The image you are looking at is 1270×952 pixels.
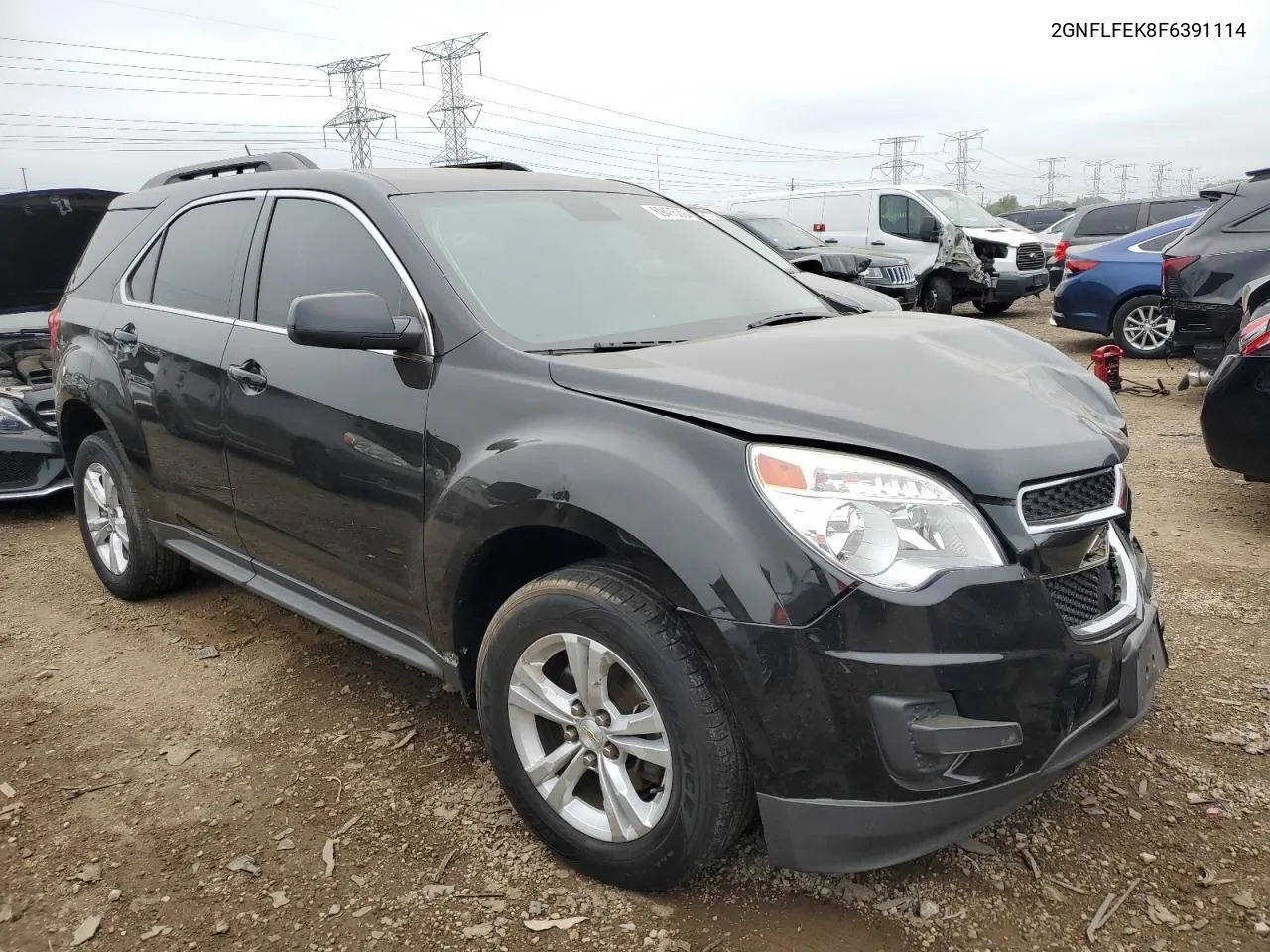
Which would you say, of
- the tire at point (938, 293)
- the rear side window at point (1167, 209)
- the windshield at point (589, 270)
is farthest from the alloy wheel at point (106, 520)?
the rear side window at point (1167, 209)

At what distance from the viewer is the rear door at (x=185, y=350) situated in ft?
11.1

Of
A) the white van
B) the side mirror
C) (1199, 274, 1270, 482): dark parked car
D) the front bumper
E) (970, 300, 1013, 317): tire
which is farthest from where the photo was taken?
(970, 300, 1013, 317): tire

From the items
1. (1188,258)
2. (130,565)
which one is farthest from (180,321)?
(1188,258)

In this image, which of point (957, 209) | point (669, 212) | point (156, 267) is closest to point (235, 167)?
point (156, 267)

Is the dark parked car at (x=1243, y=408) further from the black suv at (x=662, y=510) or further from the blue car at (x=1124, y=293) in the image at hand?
the blue car at (x=1124, y=293)

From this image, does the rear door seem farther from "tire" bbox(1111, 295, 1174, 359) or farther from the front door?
"tire" bbox(1111, 295, 1174, 359)

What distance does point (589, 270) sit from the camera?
295 centimetres

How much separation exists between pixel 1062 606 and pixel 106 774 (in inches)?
110

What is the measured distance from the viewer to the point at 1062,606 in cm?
205

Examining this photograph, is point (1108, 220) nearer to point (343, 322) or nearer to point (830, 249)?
point (830, 249)

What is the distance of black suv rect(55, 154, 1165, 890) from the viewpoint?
194cm

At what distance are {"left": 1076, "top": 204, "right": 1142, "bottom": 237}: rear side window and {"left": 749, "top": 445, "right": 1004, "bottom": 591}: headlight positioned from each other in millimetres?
13935

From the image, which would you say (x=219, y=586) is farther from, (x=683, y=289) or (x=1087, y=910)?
(x=1087, y=910)

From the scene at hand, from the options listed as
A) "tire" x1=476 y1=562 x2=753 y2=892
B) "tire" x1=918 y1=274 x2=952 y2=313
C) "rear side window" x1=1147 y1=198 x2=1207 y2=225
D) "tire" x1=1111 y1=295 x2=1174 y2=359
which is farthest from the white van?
"tire" x1=476 y1=562 x2=753 y2=892
